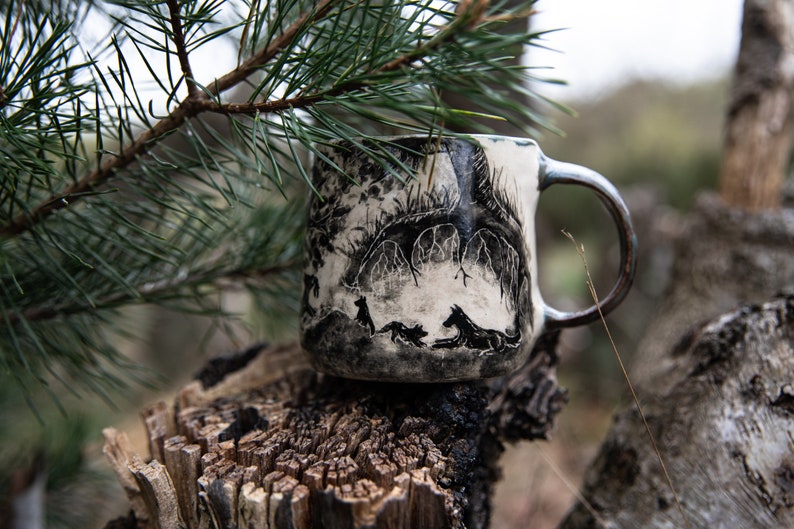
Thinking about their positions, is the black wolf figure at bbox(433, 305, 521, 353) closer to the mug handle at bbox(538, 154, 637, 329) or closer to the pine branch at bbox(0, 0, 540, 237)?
the mug handle at bbox(538, 154, 637, 329)

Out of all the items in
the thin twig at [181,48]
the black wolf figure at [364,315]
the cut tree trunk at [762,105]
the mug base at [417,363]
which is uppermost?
the thin twig at [181,48]

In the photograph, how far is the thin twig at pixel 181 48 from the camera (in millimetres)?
428

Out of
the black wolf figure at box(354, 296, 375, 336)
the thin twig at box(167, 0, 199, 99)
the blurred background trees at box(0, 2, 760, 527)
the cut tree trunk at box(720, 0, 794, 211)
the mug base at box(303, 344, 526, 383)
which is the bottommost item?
the blurred background trees at box(0, 2, 760, 527)

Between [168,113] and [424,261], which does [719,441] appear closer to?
[424,261]

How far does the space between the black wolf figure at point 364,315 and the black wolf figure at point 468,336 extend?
7 cm

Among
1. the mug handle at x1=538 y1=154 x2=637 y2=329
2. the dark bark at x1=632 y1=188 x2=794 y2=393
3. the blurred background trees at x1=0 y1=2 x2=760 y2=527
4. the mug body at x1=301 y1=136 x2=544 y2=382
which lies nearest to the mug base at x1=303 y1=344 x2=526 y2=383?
the mug body at x1=301 y1=136 x2=544 y2=382

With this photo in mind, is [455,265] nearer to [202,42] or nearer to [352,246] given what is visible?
[352,246]

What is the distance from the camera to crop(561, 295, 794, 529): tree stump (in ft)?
1.83

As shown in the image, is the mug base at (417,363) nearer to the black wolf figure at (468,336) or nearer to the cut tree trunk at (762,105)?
the black wolf figure at (468,336)

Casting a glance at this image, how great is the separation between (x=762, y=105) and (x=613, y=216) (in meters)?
0.72

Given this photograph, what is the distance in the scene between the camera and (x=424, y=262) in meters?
0.54

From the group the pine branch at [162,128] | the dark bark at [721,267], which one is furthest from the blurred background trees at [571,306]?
the dark bark at [721,267]

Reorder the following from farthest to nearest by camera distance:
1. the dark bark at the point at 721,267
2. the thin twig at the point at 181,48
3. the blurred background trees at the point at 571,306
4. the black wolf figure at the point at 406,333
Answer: the dark bark at the point at 721,267
the blurred background trees at the point at 571,306
the black wolf figure at the point at 406,333
the thin twig at the point at 181,48

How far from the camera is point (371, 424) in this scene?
568 mm
